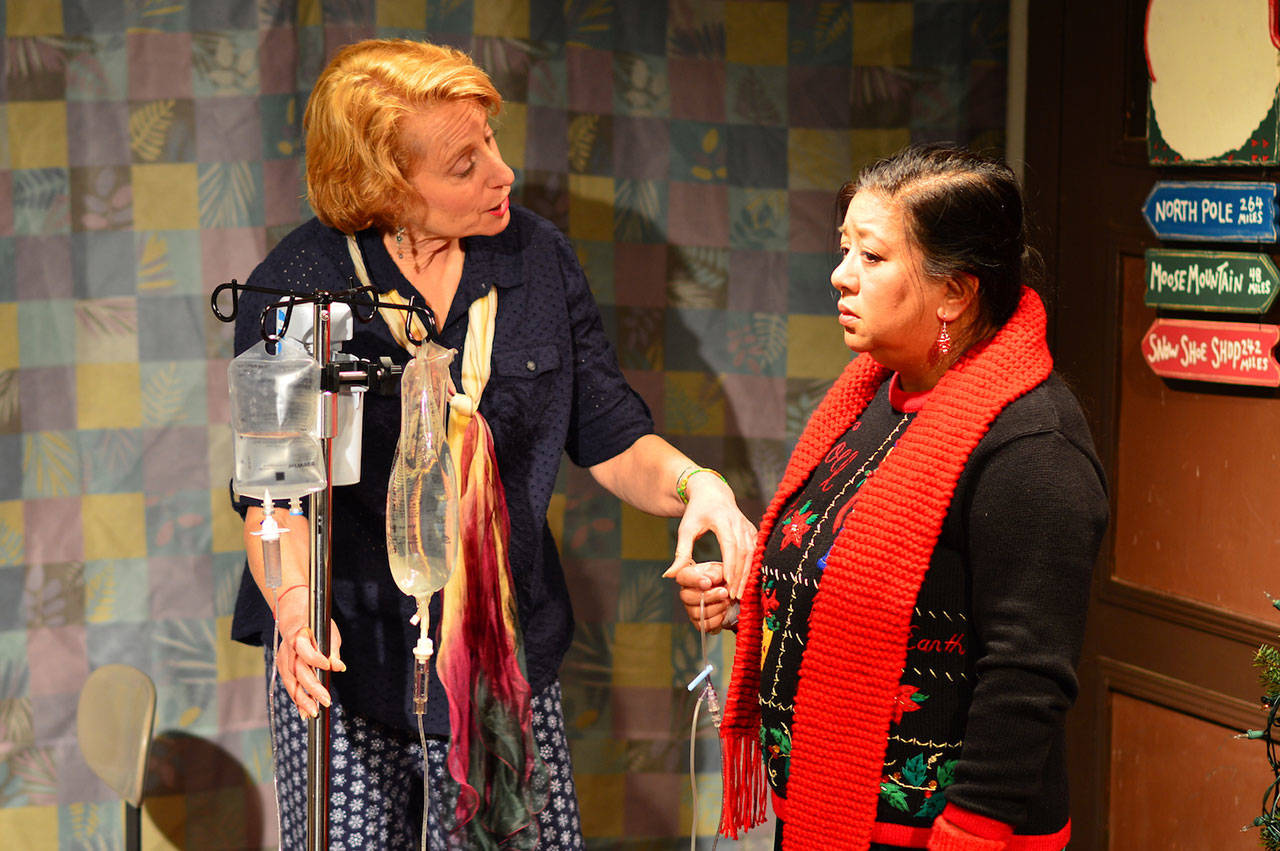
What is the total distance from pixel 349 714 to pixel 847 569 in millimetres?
789

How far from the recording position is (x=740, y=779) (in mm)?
1634

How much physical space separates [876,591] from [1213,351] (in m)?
1.05

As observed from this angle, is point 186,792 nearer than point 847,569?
No

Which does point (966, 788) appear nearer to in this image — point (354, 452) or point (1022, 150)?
point (354, 452)

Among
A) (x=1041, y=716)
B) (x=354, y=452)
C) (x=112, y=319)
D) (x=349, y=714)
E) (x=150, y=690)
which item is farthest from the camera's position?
(x=112, y=319)

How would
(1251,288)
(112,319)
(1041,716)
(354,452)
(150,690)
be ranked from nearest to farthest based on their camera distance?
(1041,716) < (354,452) < (1251,288) < (150,690) < (112,319)

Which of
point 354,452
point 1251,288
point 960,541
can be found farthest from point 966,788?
point 1251,288

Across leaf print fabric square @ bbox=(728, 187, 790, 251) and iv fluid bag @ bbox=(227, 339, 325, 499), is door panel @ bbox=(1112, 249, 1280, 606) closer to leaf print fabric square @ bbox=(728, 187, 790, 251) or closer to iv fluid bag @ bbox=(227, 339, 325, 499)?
leaf print fabric square @ bbox=(728, 187, 790, 251)

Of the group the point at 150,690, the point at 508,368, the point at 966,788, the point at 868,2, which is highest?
the point at 868,2

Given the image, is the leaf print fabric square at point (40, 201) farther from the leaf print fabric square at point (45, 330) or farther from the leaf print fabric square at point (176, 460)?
the leaf print fabric square at point (176, 460)

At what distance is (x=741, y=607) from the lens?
61.7 inches

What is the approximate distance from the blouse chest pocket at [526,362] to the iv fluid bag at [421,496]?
1.11ft

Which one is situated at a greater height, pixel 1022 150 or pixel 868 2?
pixel 868 2

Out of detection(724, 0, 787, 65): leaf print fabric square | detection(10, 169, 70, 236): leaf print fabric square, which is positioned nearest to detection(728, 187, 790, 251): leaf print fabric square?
detection(724, 0, 787, 65): leaf print fabric square
